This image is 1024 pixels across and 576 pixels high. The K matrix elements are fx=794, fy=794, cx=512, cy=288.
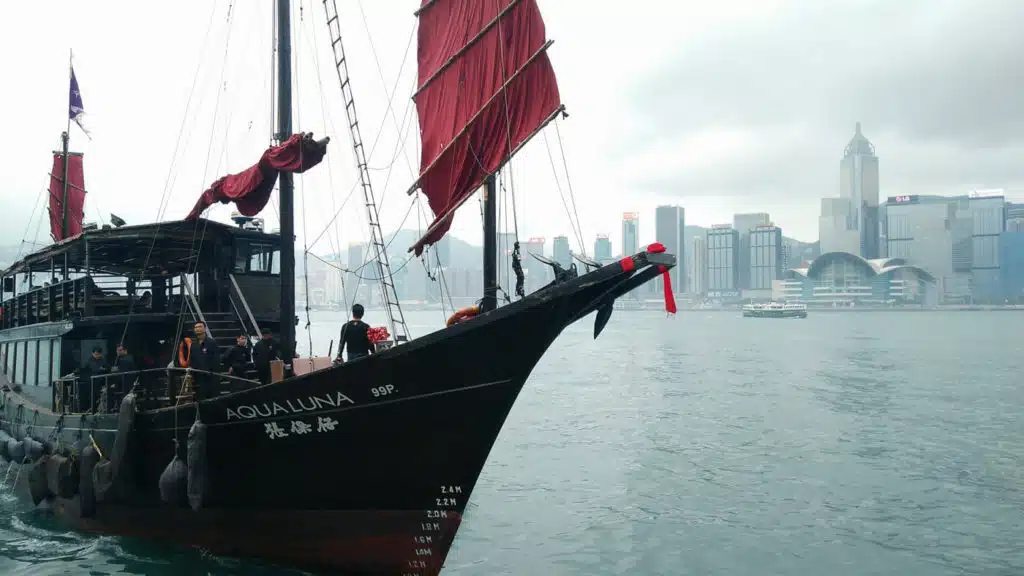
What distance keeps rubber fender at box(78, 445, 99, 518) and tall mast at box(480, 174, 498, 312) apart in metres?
7.78

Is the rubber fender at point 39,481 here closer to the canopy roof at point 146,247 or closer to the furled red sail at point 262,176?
the canopy roof at point 146,247

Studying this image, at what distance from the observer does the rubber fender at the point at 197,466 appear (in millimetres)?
11875

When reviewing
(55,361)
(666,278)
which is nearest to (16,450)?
(55,361)

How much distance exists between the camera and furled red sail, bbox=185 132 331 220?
13.1 m

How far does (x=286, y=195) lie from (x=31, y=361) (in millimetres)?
8809

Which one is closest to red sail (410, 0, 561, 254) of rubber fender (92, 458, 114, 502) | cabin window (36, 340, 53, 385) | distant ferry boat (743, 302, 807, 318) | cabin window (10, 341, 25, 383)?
rubber fender (92, 458, 114, 502)

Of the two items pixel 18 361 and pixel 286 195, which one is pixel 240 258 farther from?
pixel 18 361

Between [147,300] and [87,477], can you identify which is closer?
[87,477]

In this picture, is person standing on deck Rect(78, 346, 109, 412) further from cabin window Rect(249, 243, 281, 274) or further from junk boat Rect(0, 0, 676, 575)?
cabin window Rect(249, 243, 281, 274)

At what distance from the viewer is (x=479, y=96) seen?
42.0ft

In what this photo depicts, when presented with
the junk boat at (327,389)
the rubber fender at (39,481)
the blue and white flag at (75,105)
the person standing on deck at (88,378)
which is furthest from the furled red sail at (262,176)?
the blue and white flag at (75,105)

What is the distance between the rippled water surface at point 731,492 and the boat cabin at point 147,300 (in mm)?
3383

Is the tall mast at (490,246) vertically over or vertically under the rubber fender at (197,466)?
over

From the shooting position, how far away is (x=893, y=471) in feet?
72.7
